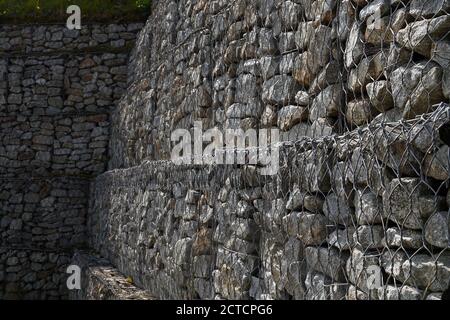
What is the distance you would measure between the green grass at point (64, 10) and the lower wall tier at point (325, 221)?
6.39 m

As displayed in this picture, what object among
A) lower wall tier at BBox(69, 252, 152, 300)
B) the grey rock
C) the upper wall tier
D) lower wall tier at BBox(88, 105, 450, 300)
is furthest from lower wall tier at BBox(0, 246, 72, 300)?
the grey rock

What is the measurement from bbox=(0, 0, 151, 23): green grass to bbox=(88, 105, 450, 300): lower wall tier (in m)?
6.39

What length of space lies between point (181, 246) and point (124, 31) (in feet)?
23.0

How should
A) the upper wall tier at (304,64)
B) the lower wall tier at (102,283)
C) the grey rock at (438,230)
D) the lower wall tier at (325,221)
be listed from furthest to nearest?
the lower wall tier at (102,283) → the upper wall tier at (304,64) → the lower wall tier at (325,221) → the grey rock at (438,230)

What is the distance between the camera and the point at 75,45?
11969mm

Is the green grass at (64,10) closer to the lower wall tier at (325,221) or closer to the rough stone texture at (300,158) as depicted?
the rough stone texture at (300,158)

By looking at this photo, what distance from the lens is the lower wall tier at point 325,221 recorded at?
240 centimetres

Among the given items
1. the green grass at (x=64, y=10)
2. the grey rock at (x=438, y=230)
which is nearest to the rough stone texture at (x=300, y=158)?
the grey rock at (x=438, y=230)

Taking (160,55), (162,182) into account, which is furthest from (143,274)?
(160,55)

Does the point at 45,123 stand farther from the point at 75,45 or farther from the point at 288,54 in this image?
the point at 288,54

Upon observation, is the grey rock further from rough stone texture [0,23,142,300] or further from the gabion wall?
rough stone texture [0,23,142,300]

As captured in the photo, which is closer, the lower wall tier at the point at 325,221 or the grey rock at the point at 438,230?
the grey rock at the point at 438,230

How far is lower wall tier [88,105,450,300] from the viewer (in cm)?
240

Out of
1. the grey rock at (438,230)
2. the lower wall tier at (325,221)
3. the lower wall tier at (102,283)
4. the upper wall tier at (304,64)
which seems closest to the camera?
the grey rock at (438,230)
